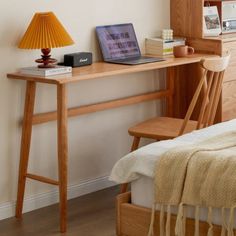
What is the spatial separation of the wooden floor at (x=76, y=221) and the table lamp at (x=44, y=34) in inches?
38.5

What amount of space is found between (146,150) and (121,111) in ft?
5.03

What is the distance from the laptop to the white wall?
0.17ft

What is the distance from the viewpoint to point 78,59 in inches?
160

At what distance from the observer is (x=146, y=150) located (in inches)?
120

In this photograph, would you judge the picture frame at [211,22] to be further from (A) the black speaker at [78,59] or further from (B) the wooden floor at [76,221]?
(B) the wooden floor at [76,221]

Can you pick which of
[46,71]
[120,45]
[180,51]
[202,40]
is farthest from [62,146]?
[202,40]

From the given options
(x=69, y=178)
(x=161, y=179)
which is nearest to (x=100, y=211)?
(x=69, y=178)

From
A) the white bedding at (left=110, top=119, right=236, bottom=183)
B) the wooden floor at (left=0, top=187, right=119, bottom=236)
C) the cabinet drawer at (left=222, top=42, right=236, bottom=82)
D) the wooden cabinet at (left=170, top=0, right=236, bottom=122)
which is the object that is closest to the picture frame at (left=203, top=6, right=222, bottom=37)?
the wooden cabinet at (left=170, top=0, right=236, bottom=122)

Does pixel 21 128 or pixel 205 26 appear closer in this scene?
pixel 21 128

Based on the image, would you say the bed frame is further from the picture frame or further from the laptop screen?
the picture frame

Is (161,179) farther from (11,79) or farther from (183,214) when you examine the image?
(11,79)

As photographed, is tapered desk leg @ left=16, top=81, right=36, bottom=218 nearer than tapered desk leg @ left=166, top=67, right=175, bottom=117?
Yes

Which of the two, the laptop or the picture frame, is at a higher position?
the picture frame

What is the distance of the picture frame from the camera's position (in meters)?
4.70
